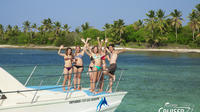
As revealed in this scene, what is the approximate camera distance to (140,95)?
43.0 feet

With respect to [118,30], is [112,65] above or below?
below

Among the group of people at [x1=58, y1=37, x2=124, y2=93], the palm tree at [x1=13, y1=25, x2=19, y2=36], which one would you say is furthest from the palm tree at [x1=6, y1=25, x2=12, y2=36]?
the group of people at [x1=58, y1=37, x2=124, y2=93]

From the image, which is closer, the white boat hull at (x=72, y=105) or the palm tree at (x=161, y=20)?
the white boat hull at (x=72, y=105)

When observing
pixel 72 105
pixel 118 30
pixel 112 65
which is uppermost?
pixel 118 30

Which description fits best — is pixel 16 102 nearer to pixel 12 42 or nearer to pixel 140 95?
pixel 140 95

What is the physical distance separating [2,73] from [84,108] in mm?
2225

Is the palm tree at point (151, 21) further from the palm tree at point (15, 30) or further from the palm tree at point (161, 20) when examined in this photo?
the palm tree at point (15, 30)

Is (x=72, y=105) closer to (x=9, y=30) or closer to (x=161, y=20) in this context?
(x=161, y=20)

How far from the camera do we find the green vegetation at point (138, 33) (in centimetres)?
7469

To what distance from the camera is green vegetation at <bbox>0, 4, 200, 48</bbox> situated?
245ft

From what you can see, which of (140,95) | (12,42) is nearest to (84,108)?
(140,95)

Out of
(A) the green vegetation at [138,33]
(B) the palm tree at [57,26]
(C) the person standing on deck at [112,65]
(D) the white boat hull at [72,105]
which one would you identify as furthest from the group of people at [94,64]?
(B) the palm tree at [57,26]

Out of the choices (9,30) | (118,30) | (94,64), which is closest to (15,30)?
(9,30)

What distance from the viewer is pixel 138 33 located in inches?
3351
